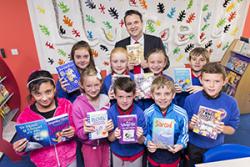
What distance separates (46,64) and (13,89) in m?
0.67

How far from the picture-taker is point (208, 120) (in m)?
1.84

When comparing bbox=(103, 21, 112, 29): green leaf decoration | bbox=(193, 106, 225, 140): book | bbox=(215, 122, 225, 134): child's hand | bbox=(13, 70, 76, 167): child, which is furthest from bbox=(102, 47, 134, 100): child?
bbox=(103, 21, 112, 29): green leaf decoration

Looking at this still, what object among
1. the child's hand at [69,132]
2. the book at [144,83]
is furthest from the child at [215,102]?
the child's hand at [69,132]

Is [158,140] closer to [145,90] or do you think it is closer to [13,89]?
[145,90]

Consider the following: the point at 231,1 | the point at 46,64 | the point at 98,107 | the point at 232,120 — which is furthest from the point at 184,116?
the point at 231,1

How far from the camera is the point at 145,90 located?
2311 millimetres

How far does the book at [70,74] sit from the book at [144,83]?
676mm

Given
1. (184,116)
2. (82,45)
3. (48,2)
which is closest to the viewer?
(184,116)

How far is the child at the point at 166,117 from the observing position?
75.6 inches

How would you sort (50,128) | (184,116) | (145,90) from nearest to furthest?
(50,128) < (184,116) < (145,90)

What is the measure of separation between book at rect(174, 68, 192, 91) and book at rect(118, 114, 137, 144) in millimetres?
914

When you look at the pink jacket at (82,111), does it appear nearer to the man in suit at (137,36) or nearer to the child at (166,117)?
the child at (166,117)

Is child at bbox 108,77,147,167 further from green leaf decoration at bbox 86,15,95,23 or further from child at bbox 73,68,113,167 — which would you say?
green leaf decoration at bbox 86,15,95,23

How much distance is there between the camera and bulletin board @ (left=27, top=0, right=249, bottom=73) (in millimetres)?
3477
